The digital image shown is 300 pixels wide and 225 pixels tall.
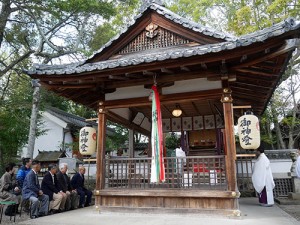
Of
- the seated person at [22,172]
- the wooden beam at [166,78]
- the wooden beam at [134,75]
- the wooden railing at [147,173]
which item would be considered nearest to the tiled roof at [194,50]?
the wooden beam at [134,75]

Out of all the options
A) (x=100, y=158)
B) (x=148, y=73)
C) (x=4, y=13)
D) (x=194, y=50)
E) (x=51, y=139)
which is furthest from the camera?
(x=51, y=139)

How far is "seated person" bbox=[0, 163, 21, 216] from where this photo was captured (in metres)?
8.52

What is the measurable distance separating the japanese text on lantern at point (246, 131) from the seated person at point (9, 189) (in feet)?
24.6

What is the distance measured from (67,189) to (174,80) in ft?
17.7

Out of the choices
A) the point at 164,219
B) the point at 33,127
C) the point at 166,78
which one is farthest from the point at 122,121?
the point at 33,127

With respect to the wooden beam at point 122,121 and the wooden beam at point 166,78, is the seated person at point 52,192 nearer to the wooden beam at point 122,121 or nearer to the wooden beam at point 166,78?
the wooden beam at point 122,121

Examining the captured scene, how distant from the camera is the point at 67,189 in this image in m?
9.09

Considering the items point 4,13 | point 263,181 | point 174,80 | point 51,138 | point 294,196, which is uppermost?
point 4,13

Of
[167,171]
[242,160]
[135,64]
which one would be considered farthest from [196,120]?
[135,64]

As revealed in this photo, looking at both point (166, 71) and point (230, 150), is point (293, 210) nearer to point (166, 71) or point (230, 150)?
point (230, 150)

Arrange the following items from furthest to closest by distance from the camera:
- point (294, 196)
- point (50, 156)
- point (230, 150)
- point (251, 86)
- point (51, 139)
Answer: point (51, 139) < point (50, 156) < point (294, 196) < point (251, 86) < point (230, 150)

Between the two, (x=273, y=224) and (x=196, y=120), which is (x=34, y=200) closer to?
(x=273, y=224)

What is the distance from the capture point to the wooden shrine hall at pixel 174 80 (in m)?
6.28

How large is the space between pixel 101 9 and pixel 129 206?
462 inches
